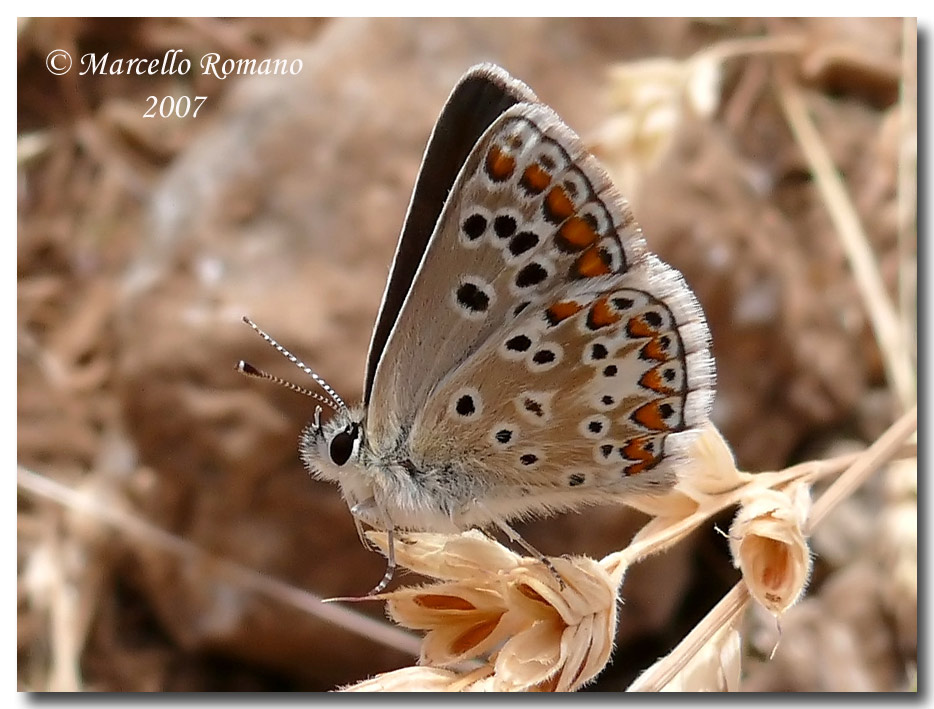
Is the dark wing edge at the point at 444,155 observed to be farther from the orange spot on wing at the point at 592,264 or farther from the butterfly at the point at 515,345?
the orange spot on wing at the point at 592,264

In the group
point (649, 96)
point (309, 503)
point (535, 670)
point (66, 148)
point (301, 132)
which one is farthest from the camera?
point (66, 148)

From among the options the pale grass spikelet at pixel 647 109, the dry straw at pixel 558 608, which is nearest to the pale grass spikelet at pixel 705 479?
the dry straw at pixel 558 608

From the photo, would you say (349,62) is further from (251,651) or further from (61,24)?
(251,651)

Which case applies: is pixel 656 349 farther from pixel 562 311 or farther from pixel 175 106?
pixel 175 106

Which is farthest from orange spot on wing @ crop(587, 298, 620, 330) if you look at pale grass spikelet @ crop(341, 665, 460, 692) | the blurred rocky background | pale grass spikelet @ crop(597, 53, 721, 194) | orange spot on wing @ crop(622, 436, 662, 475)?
the blurred rocky background

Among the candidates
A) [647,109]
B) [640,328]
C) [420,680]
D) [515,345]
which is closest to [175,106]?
[647,109]

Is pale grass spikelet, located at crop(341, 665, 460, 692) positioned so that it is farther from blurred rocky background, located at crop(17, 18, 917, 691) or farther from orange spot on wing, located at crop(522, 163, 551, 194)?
blurred rocky background, located at crop(17, 18, 917, 691)
